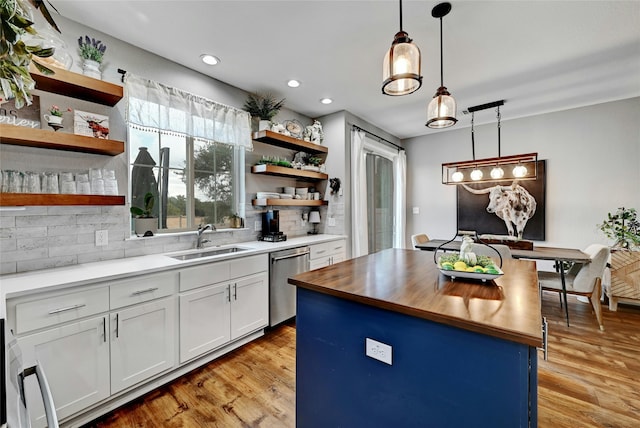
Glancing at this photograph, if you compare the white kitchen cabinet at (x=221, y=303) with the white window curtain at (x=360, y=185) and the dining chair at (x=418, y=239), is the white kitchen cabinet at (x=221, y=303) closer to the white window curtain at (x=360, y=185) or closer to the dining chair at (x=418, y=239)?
the white window curtain at (x=360, y=185)

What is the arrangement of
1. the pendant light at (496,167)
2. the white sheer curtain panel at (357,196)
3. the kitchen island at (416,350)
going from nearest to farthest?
the kitchen island at (416,350) < the pendant light at (496,167) < the white sheer curtain panel at (357,196)

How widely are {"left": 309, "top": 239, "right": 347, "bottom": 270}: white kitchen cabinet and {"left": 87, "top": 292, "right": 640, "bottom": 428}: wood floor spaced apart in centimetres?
93

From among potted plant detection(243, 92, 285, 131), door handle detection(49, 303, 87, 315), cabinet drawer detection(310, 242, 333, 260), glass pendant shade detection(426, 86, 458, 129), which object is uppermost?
potted plant detection(243, 92, 285, 131)

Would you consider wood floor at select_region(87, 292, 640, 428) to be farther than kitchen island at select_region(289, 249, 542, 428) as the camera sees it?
Yes

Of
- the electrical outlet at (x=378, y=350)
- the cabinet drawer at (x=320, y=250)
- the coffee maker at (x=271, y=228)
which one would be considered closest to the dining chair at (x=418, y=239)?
the cabinet drawer at (x=320, y=250)

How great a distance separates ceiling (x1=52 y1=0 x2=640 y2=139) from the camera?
193 centimetres

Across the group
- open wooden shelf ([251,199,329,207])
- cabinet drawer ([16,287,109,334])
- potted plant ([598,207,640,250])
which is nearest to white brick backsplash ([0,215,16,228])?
cabinet drawer ([16,287,109,334])

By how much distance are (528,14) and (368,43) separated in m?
1.16

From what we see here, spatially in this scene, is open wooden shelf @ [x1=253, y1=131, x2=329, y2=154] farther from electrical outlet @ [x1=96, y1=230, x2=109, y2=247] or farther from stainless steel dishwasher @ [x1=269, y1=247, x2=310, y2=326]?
electrical outlet @ [x1=96, y1=230, x2=109, y2=247]

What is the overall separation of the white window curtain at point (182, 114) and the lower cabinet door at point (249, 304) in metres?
1.50

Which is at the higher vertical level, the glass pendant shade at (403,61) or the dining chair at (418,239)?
the glass pendant shade at (403,61)

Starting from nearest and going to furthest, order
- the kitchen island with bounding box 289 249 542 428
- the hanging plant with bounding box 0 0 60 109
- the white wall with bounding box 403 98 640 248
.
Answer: the hanging plant with bounding box 0 0 60 109
the kitchen island with bounding box 289 249 542 428
the white wall with bounding box 403 98 640 248

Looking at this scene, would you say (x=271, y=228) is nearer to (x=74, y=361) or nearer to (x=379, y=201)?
(x=74, y=361)

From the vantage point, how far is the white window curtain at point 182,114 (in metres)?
2.27
